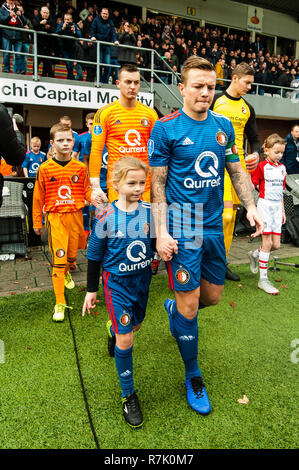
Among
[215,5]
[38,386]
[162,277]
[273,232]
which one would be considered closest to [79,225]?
[162,277]

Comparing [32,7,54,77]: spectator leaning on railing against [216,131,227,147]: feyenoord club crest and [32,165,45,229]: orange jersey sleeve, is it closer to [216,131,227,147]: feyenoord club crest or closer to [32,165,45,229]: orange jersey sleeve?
[32,165,45,229]: orange jersey sleeve

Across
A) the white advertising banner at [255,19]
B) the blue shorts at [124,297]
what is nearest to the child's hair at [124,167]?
A: the blue shorts at [124,297]

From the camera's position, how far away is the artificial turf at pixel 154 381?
221cm

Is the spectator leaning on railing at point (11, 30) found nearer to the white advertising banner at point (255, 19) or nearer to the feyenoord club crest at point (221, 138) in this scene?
the feyenoord club crest at point (221, 138)

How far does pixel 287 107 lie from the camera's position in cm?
1808

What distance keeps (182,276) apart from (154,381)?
950 millimetres

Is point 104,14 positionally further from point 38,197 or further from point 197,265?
point 197,265

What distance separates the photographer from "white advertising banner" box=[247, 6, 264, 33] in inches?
869

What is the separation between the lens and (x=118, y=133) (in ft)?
12.2

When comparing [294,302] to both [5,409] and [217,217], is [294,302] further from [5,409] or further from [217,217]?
[5,409]

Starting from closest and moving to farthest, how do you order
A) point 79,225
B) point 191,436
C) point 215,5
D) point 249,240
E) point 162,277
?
point 191,436
point 79,225
point 162,277
point 249,240
point 215,5

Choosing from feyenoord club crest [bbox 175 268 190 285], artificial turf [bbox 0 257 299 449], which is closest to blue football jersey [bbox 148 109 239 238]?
feyenoord club crest [bbox 175 268 190 285]

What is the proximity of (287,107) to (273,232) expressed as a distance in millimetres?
15410
